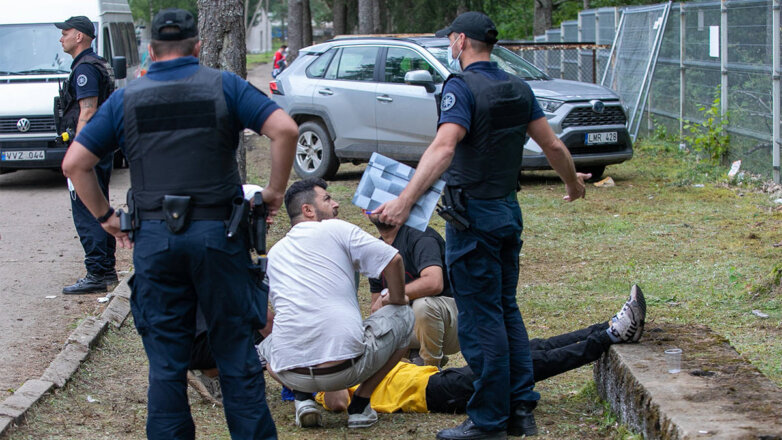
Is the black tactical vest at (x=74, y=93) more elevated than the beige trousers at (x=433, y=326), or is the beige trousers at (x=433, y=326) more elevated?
the black tactical vest at (x=74, y=93)

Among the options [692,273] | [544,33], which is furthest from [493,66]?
[544,33]

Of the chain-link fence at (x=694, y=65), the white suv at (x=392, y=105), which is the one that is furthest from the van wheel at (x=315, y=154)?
the chain-link fence at (x=694, y=65)

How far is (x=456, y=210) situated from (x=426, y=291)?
1080 millimetres

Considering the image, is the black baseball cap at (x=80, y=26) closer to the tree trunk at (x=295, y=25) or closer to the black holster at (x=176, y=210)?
the black holster at (x=176, y=210)

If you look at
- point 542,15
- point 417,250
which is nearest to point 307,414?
point 417,250

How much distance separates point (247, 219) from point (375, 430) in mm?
1493

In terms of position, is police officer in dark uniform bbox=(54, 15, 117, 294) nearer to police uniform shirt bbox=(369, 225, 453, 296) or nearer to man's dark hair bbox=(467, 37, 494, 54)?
police uniform shirt bbox=(369, 225, 453, 296)

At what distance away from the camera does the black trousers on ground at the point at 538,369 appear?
465 centimetres

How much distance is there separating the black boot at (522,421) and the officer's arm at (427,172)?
111 cm

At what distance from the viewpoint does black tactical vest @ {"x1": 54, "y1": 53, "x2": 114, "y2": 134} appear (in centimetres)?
695

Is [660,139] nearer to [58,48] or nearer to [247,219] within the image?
[58,48]

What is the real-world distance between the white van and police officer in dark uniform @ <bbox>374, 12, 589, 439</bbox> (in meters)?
9.44

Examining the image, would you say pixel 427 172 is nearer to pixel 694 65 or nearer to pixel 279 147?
pixel 279 147

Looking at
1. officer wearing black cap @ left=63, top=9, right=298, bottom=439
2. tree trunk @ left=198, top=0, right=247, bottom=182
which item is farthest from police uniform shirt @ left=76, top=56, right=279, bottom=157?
tree trunk @ left=198, top=0, right=247, bottom=182
